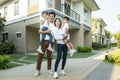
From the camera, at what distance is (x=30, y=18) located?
1886 cm

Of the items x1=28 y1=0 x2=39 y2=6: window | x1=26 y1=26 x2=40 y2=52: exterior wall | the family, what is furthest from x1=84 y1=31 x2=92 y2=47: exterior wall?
the family

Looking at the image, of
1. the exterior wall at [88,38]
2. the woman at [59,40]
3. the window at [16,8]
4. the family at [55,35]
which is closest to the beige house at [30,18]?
the window at [16,8]

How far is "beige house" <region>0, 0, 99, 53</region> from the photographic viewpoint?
18.3 m

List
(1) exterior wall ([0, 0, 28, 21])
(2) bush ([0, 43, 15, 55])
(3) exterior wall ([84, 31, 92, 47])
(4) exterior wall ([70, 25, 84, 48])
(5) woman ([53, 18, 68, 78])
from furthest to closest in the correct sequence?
(3) exterior wall ([84, 31, 92, 47]) < (4) exterior wall ([70, 25, 84, 48]) < (1) exterior wall ([0, 0, 28, 21]) < (2) bush ([0, 43, 15, 55]) < (5) woman ([53, 18, 68, 78])

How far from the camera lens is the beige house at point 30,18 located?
18.3 m

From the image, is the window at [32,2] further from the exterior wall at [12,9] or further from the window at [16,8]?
the window at [16,8]

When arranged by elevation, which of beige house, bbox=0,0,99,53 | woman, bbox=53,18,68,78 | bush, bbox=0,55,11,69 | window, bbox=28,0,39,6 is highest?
window, bbox=28,0,39,6

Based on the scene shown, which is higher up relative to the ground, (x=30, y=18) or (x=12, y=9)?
(x=12, y=9)

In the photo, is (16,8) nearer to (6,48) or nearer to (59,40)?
(6,48)

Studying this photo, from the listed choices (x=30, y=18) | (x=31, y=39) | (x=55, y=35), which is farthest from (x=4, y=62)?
(x=31, y=39)

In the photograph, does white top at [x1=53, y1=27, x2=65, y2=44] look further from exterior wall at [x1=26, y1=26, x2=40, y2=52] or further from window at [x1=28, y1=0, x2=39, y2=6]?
exterior wall at [x1=26, y1=26, x2=40, y2=52]

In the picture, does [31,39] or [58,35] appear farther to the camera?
[31,39]

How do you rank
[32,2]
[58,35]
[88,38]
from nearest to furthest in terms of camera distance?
[58,35] < [32,2] < [88,38]

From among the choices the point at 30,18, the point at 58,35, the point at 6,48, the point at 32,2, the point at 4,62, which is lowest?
the point at 4,62
